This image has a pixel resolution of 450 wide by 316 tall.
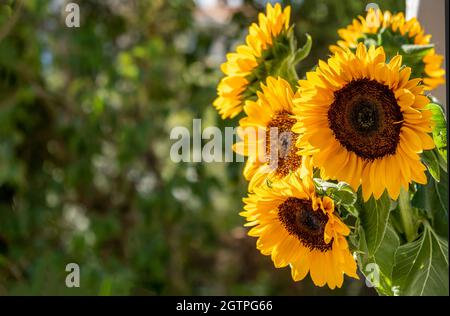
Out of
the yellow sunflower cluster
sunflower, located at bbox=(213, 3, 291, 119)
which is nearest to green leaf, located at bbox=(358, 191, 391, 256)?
the yellow sunflower cluster

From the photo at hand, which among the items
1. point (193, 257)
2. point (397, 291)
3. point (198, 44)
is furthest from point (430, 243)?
point (193, 257)

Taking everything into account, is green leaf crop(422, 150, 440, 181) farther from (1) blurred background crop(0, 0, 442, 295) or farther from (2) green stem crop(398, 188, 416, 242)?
(1) blurred background crop(0, 0, 442, 295)

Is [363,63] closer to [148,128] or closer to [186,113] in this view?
[148,128]

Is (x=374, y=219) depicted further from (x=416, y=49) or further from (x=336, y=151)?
(x=416, y=49)

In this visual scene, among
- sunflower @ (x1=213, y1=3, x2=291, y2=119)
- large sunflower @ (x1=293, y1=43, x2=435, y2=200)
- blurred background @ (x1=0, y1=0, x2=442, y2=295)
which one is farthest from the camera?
blurred background @ (x1=0, y1=0, x2=442, y2=295)

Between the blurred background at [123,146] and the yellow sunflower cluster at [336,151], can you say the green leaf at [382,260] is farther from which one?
the blurred background at [123,146]

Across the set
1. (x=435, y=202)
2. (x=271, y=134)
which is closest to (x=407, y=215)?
(x=435, y=202)

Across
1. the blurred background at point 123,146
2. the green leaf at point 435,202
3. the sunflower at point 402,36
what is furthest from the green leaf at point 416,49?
the blurred background at point 123,146
